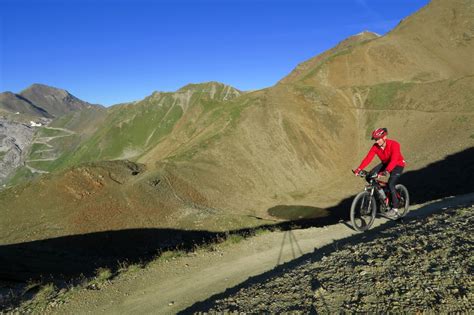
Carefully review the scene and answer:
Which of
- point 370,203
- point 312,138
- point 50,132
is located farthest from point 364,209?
point 50,132

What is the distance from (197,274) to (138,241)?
74.9 ft

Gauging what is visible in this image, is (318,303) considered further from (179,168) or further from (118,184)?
(179,168)

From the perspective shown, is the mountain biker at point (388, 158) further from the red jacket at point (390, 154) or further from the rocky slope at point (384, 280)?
the rocky slope at point (384, 280)

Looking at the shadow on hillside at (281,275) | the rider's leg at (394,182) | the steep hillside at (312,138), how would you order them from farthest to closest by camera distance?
the steep hillside at (312,138) < the rider's leg at (394,182) < the shadow on hillside at (281,275)

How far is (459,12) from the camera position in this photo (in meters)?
88.1

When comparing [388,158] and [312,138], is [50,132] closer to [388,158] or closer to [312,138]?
[312,138]

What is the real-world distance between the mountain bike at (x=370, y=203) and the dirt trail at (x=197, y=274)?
1.28ft

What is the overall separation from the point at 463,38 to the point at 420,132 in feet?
141

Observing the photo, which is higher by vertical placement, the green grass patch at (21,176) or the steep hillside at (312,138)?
the green grass patch at (21,176)

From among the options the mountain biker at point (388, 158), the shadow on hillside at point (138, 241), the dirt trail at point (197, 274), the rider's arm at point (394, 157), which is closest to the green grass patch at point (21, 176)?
the shadow on hillside at point (138, 241)

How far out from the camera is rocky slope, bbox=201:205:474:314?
5625mm

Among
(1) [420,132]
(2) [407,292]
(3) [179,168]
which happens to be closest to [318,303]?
(2) [407,292]

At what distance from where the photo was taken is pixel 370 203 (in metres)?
11.5

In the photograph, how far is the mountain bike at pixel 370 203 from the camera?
1148cm
